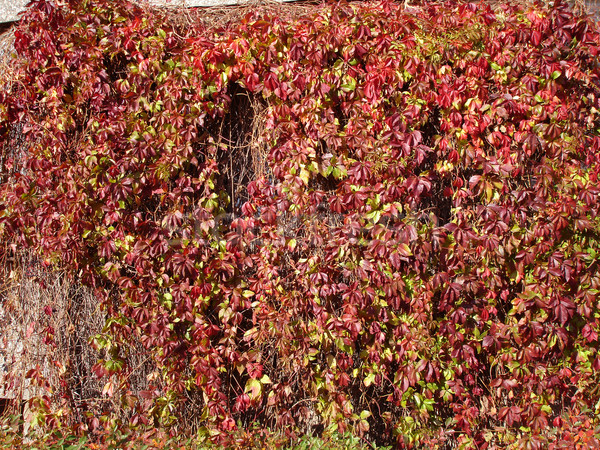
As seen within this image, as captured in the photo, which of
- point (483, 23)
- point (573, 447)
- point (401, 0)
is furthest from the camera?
point (401, 0)

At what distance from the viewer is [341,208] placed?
2.65 m

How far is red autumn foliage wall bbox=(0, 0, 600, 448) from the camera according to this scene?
8.41 ft

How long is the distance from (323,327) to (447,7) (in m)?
1.84

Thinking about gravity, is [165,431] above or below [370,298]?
below

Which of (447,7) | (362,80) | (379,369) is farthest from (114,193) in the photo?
(447,7)

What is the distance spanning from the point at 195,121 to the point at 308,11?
902 mm

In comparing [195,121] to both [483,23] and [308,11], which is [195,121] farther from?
[483,23]

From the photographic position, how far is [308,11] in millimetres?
2840

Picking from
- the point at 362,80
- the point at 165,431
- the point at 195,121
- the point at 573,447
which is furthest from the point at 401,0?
the point at 165,431

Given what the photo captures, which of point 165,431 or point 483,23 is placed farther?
point 165,431

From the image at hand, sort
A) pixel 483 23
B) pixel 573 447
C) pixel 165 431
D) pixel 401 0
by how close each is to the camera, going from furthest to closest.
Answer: pixel 401 0 < pixel 165 431 < pixel 483 23 < pixel 573 447

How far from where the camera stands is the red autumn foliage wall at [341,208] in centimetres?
256

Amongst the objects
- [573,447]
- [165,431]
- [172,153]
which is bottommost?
[165,431]

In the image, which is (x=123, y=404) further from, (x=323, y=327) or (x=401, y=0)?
(x=401, y=0)
